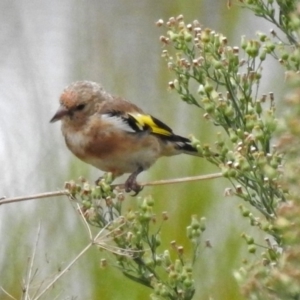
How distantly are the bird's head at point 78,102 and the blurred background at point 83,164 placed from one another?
43 centimetres

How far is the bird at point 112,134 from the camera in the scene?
4.42 meters

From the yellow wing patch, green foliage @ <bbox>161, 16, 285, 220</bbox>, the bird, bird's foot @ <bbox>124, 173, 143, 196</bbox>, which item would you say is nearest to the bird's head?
the bird

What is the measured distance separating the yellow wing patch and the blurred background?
0.71 ft

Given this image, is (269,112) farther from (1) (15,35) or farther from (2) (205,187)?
(1) (15,35)

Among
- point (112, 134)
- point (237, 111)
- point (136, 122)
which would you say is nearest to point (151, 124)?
point (136, 122)

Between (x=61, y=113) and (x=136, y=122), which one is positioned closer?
(x=61, y=113)

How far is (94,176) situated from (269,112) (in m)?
2.55

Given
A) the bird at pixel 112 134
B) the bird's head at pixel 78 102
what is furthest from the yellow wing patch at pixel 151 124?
the bird's head at pixel 78 102

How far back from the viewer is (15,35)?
676 cm

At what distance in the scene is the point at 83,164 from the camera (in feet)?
16.4

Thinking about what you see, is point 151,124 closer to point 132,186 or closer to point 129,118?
point 129,118

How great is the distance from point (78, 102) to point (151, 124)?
0.37 metres

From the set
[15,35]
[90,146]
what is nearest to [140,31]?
[15,35]

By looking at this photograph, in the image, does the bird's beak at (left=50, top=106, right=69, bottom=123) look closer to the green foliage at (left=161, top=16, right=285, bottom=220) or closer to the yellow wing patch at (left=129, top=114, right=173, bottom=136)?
the yellow wing patch at (left=129, top=114, right=173, bottom=136)
